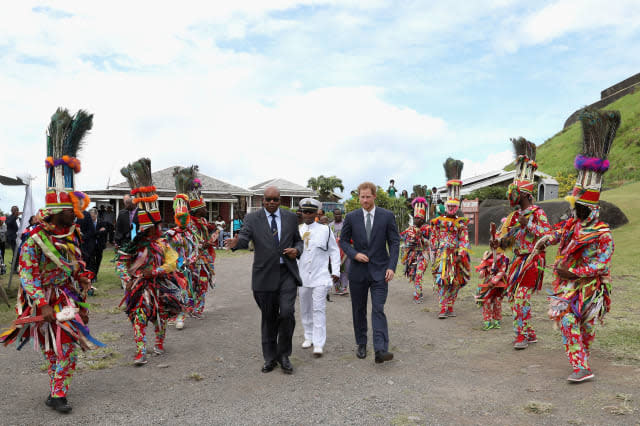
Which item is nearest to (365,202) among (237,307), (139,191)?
(139,191)

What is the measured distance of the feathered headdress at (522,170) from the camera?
639cm

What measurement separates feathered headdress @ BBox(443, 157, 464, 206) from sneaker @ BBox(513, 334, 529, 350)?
2.94m

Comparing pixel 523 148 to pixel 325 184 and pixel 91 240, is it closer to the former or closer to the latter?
pixel 91 240

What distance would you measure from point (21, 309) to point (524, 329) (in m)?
5.67

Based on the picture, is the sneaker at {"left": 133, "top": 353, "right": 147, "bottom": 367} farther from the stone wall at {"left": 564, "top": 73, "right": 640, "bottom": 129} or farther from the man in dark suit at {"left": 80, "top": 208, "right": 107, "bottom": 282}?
the stone wall at {"left": 564, "top": 73, "right": 640, "bottom": 129}

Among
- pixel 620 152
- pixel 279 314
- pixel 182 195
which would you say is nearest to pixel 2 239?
pixel 182 195

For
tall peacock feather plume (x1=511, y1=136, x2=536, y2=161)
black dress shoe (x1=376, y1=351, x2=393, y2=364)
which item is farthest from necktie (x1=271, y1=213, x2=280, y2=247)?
tall peacock feather plume (x1=511, y1=136, x2=536, y2=161)

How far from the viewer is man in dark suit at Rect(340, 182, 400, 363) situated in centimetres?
562

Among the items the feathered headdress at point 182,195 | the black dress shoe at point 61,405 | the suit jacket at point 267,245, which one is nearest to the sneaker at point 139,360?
the black dress shoe at point 61,405

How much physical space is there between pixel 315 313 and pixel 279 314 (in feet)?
2.37

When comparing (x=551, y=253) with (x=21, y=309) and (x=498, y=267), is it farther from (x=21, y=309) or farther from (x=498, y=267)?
(x=21, y=309)

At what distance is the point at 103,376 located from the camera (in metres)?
5.18

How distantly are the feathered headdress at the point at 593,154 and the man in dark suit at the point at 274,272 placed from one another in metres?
3.10

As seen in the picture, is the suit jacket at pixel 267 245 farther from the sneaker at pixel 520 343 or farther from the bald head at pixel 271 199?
the sneaker at pixel 520 343
